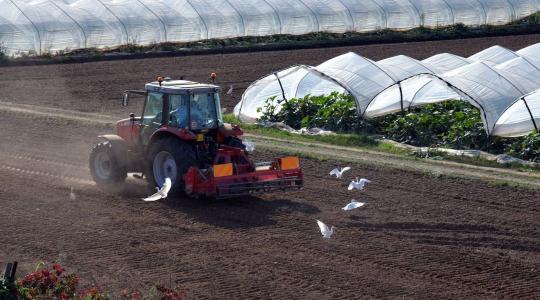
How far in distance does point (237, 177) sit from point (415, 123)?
849cm

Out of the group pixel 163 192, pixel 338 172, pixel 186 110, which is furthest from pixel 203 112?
pixel 338 172

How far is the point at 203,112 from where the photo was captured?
16578mm

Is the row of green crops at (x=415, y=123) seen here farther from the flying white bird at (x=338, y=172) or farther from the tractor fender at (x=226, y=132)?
the tractor fender at (x=226, y=132)

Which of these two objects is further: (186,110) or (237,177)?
(186,110)

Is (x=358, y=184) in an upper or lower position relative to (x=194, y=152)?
lower

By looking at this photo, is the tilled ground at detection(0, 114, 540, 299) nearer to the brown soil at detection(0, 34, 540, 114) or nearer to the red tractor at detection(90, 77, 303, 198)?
the red tractor at detection(90, 77, 303, 198)

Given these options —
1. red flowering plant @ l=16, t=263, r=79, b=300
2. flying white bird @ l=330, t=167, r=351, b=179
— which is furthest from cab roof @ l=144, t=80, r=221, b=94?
red flowering plant @ l=16, t=263, r=79, b=300

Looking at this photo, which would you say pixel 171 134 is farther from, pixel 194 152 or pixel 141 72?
pixel 141 72

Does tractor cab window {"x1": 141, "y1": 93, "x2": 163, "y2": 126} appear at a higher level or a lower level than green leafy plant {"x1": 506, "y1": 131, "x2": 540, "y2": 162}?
higher

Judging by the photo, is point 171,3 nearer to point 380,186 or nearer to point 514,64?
point 514,64

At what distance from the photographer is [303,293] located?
11.6m

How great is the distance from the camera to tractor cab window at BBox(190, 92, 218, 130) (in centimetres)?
1645

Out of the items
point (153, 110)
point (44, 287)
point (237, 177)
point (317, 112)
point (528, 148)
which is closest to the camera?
point (44, 287)

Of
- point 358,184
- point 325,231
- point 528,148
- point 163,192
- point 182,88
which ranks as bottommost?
point 325,231
